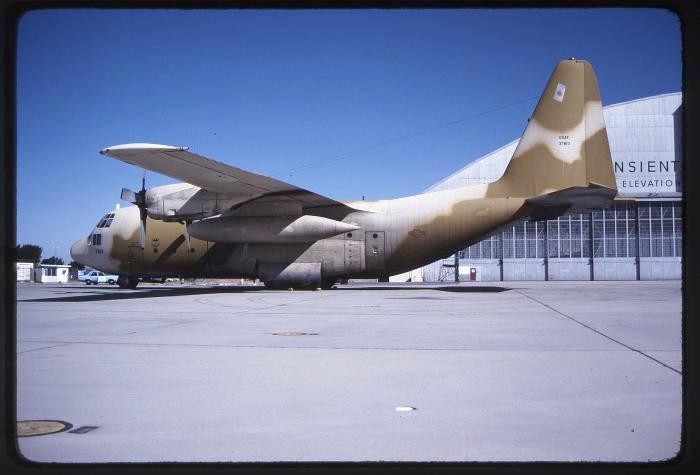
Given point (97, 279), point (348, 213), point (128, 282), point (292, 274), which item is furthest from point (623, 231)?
point (97, 279)

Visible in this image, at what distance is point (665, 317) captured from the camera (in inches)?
497

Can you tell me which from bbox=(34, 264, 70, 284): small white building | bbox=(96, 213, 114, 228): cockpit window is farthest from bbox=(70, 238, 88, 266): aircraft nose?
bbox=(34, 264, 70, 284): small white building

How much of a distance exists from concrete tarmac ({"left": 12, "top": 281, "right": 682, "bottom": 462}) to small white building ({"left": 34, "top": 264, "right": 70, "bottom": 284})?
59.8 m

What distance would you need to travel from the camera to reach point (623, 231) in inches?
1950

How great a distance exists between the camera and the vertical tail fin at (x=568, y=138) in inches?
887

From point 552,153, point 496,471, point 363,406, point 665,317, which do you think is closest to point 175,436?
point 363,406

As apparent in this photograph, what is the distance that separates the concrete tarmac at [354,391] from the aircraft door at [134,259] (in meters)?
15.0

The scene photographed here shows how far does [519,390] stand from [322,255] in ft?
62.1

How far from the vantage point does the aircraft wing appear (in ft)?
63.2

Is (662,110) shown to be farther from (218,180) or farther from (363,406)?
(363,406)

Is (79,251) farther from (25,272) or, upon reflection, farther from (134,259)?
(25,272)

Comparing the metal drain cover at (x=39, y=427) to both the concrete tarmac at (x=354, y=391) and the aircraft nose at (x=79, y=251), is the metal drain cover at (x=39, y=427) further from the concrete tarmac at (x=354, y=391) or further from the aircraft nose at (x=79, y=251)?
the aircraft nose at (x=79, y=251)

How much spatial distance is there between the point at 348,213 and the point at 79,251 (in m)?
13.6

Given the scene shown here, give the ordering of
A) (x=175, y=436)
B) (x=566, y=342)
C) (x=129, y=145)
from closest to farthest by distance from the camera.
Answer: (x=175, y=436) → (x=566, y=342) → (x=129, y=145)
